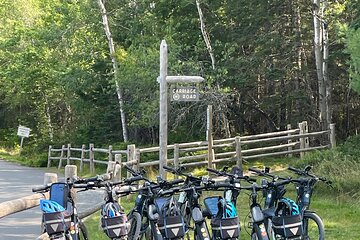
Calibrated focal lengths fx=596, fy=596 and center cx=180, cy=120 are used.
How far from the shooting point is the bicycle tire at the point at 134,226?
21.4 ft

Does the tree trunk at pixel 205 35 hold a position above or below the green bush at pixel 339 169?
above

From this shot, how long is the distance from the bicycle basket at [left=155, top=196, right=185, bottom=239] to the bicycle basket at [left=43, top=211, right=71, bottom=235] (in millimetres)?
1002

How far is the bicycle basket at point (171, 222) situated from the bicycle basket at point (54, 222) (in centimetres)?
100

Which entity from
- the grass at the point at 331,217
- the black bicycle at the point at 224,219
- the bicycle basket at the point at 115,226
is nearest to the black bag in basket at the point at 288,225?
the black bicycle at the point at 224,219

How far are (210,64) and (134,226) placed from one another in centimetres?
1743

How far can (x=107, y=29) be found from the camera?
26719 mm

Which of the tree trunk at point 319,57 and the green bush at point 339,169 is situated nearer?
the green bush at point 339,169

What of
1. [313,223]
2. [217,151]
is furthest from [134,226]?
[217,151]

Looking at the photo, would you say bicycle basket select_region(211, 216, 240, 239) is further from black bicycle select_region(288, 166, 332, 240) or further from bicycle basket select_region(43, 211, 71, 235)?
bicycle basket select_region(43, 211, 71, 235)

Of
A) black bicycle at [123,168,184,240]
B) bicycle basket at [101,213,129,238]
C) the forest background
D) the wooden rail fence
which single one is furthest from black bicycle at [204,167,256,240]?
the forest background

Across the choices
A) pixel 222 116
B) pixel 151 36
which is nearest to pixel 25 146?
pixel 151 36

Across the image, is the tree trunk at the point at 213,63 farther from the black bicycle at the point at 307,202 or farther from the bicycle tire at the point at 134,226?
the bicycle tire at the point at 134,226

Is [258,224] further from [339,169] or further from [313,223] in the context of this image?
[339,169]

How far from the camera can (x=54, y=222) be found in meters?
5.66
